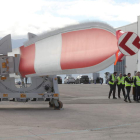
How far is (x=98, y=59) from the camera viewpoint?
8.26 meters

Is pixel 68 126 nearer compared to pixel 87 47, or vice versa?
pixel 87 47

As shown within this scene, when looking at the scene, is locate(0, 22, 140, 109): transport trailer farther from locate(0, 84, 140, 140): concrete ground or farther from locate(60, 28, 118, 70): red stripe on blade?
locate(0, 84, 140, 140): concrete ground

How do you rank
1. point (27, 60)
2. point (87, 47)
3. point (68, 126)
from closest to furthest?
1. point (87, 47)
2. point (68, 126)
3. point (27, 60)

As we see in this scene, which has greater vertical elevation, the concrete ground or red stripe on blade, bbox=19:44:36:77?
red stripe on blade, bbox=19:44:36:77

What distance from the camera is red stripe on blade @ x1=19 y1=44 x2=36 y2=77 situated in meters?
11.1

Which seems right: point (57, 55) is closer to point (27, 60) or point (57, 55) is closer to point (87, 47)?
point (87, 47)

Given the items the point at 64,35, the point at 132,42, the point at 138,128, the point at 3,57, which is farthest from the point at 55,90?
the point at 132,42

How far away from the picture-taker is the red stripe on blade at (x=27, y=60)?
11.1 m

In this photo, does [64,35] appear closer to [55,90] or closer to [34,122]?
[34,122]

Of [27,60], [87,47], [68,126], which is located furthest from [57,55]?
[27,60]

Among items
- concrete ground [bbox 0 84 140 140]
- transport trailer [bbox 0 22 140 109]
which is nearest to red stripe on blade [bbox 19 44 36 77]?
transport trailer [bbox 0 22 140 109]

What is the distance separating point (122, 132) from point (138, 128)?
0.78m

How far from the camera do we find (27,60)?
11.7 metres

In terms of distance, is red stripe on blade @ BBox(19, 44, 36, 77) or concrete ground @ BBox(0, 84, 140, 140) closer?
concrete ground @ BBox(0, 84, 140, 140)
